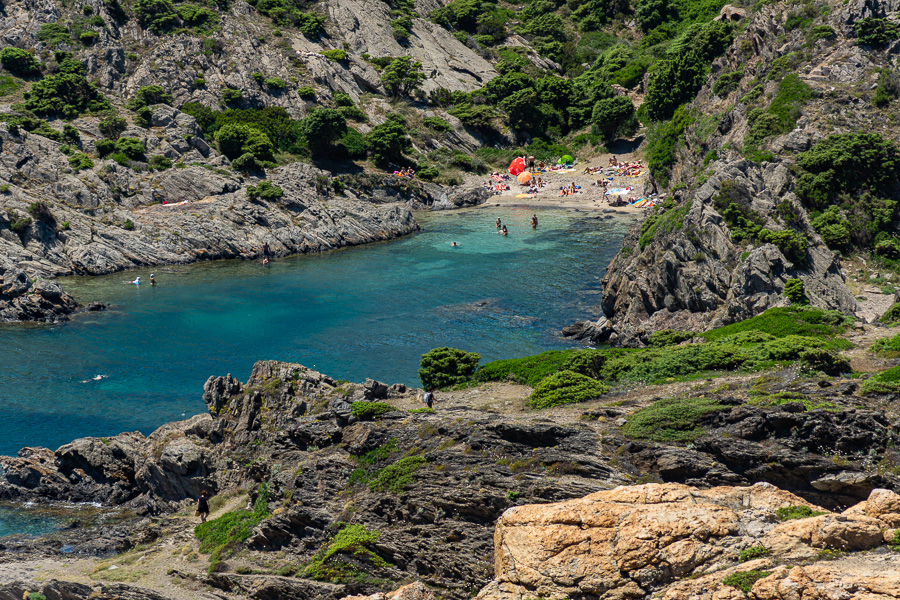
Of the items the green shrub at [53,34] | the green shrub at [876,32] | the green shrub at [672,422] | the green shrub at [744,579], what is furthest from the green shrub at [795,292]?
the green shrub at [53,34]

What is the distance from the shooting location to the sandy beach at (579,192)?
364 feet

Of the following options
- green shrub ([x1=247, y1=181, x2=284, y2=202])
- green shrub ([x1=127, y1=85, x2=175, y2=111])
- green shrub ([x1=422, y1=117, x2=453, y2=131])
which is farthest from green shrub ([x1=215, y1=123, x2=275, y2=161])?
green shrub ([x1=422, y1=117, x2=453, y2=131])

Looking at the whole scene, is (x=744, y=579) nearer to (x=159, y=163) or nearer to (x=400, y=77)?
(x=159, y=163)

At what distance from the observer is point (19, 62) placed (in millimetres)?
110688

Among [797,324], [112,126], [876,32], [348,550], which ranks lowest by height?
[348,550]

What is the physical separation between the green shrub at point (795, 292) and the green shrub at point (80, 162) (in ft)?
276

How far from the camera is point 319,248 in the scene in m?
95.6

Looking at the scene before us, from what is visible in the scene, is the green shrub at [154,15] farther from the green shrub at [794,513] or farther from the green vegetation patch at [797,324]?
the green shrub at [794,513]

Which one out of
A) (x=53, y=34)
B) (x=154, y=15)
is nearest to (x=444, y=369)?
(x=53, y=34)

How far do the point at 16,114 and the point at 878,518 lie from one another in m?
112

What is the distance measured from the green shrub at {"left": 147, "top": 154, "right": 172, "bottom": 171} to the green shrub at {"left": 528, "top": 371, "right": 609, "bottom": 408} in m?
79.6

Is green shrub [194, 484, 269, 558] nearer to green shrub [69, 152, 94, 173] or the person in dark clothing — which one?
the person in dark clothing

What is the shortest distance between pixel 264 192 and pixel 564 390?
234ft

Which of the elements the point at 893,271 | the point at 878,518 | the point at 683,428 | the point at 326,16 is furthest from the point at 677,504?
the point at 326,16
